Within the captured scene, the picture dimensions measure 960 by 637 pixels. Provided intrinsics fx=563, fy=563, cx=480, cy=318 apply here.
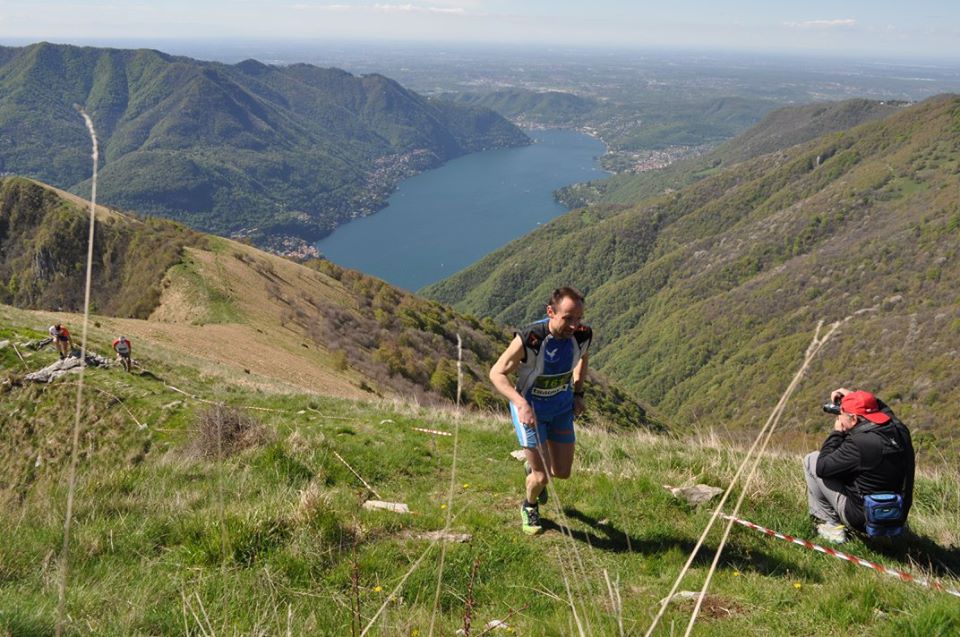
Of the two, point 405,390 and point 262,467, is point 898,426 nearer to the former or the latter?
point 262,467

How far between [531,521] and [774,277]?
136152 mm

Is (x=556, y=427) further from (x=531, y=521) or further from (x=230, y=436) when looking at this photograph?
(x=230, y=436)

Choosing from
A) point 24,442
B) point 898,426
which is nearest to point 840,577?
point 898,426

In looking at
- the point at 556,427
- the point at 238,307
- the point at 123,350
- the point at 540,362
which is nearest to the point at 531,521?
the point at 556,427

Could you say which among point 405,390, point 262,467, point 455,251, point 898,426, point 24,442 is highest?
point 898,426

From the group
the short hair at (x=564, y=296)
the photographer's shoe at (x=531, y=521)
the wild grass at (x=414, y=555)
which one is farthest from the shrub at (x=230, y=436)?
the short hair at (x=564, y=296)

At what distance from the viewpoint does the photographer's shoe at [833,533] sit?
470 centimetres

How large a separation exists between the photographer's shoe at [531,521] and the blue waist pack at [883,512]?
2.60 m

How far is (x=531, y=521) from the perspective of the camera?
4.87 meters

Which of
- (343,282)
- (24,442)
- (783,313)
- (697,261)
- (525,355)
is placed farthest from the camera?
(697,261)

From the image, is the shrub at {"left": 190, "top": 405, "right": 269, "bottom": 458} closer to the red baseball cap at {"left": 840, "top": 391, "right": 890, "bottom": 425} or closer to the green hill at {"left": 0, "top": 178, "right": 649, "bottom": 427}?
the red baseball cap at {"left": 840, "top": 391, "right": 890, "bottom": 425}

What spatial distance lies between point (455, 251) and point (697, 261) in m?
72.1

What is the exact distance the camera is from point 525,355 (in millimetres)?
4594

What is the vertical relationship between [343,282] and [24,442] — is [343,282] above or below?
below
